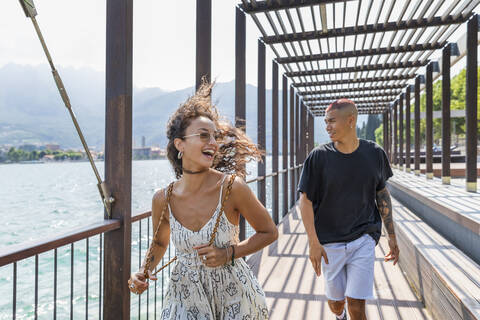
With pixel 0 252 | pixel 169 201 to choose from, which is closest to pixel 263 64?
pixel 169 201

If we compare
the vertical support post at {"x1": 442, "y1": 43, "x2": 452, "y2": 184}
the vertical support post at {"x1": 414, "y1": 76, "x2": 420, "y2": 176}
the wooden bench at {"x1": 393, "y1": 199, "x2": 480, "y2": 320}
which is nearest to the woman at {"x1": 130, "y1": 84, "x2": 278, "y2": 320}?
the wooden bench at {"x1": 393, "y1": 199, "x2": 480, "y2": 320}

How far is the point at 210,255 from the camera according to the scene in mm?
Answer: 1273

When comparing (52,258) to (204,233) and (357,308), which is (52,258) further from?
(204,233)

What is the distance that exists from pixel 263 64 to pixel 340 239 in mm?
4548

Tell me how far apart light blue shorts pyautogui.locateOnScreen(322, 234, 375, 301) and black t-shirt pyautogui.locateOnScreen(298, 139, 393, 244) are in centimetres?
5

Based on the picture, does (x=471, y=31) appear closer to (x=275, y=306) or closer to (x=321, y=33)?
(x=321, y=33)

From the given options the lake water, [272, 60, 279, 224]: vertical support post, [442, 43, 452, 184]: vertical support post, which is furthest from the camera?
the lake water

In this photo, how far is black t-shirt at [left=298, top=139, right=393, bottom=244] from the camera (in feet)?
7.39

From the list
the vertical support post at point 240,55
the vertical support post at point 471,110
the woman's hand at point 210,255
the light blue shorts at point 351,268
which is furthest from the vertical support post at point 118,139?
the vertical support post at point 471,110

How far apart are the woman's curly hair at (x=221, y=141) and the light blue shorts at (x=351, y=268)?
930 millimetres

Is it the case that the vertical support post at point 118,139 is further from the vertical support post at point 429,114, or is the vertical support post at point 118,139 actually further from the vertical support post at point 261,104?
the vertical support post at point 429,114

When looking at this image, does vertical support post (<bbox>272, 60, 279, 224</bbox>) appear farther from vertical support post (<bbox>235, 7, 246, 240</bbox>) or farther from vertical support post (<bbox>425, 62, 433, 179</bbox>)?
vertical support post (<bbox>425, 62, 433, 179</bbox>)

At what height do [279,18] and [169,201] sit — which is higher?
[279,18]

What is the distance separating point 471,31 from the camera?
5.79 m
